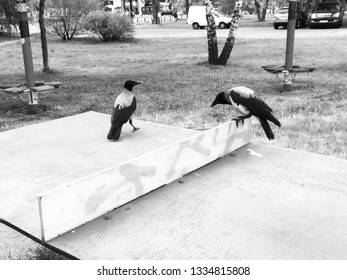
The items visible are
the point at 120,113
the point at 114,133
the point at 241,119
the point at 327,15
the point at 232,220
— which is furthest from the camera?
the point at 327,15

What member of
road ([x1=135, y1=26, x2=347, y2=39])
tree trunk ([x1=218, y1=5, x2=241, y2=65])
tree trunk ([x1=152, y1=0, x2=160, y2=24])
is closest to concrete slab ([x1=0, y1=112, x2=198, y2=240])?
tree trunk ([x1=218, y1=5, x2=241, y2=65])

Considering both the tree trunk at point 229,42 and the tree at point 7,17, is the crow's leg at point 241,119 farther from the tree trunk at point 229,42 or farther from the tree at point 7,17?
the tree at point 7,17

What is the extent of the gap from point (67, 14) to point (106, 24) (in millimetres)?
2338

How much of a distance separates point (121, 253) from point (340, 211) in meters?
1.93

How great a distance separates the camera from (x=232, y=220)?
3.64 metres

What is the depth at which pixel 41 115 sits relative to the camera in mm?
8500

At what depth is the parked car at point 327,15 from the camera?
28984mm

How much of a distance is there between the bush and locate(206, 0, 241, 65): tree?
36.2 ft

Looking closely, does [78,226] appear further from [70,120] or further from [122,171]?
[70,120]

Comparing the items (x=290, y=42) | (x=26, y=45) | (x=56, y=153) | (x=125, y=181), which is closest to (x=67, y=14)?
(x=26, y=45)

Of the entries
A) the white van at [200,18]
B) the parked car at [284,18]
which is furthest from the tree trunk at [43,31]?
the white van at [200,18]

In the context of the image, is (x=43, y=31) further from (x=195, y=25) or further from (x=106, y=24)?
(x=195, y=25)

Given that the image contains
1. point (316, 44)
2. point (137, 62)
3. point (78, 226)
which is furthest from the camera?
point (316, 44)

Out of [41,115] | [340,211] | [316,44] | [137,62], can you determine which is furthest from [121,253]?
[316,44]
